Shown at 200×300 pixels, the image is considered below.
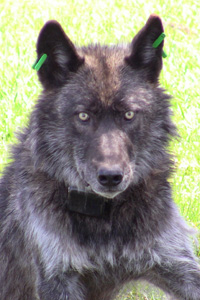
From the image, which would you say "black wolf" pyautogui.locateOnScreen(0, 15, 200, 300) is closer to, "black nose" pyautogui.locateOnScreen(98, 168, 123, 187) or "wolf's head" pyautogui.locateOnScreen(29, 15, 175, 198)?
"wolf's head" pyautogui.locateOnScreen(29, 15, 175, 198)

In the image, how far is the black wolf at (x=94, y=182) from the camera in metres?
4.06

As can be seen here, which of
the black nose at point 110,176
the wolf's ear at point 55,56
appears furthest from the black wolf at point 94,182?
the black nose at point 110,176

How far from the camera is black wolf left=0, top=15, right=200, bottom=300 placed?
13.3ft

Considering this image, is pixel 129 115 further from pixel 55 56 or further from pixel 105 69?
pixel 55 56

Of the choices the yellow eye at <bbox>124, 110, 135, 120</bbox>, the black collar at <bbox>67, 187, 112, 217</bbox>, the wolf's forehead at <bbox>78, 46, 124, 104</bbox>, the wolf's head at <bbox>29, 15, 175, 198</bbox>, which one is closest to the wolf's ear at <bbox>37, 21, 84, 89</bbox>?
the wolf's head at <bbox>29, 15, 175, 198</bbox>

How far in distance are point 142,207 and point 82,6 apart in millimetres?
5645

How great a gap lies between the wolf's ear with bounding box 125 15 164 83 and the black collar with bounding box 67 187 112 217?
35.3 inches

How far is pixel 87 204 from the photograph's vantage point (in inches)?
167

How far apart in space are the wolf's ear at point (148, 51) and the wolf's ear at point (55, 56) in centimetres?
37

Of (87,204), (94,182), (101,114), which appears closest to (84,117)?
(101,114)

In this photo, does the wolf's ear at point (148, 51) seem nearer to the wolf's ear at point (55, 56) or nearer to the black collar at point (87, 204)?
the wolf's ear at point (55, 56)

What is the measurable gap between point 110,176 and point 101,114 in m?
0.45

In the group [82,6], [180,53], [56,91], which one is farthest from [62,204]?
[82,6]

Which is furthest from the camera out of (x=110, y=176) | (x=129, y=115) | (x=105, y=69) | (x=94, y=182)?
(x=105, y=69)
